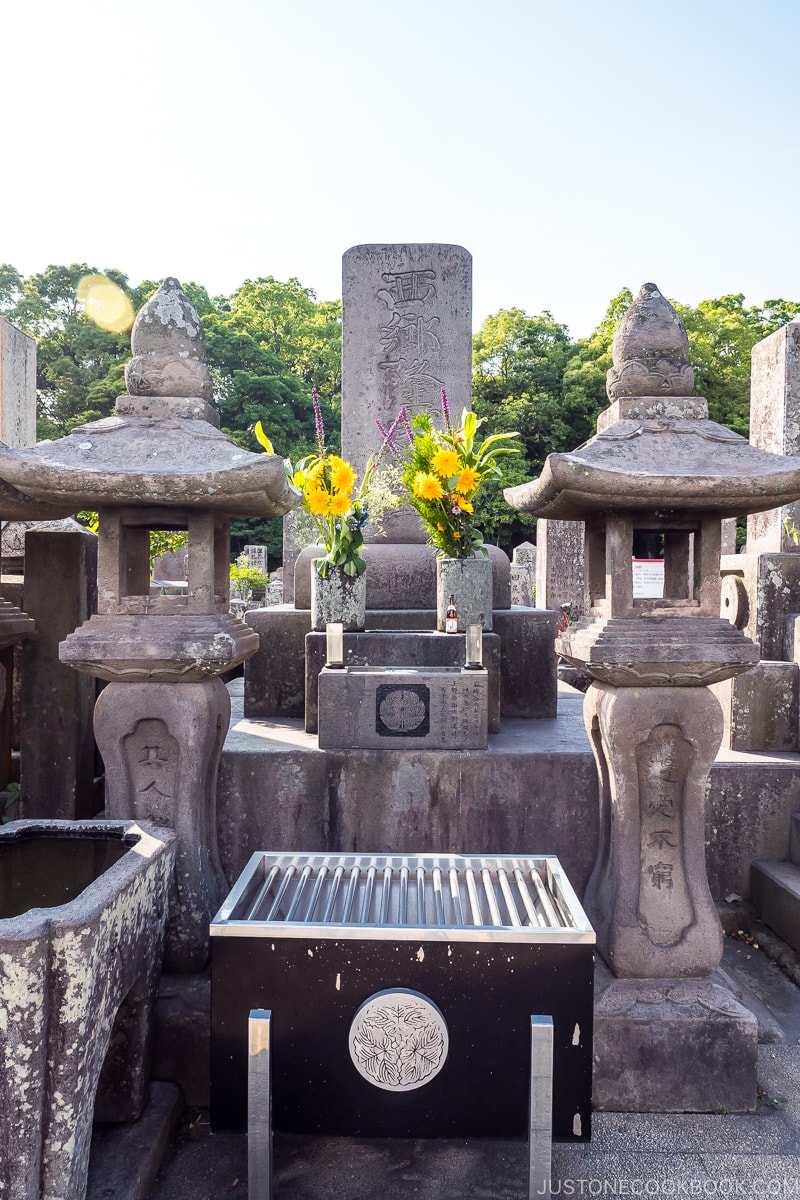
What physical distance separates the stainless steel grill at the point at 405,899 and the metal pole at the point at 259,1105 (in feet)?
0.87

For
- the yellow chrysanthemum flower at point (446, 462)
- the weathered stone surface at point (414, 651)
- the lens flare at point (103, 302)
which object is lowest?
the weathered stone surface at point (414, 651)

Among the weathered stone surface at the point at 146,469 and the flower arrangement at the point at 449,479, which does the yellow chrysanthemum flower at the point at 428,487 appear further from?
the weathered stone surface at the point at 146,469

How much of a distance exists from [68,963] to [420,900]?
122 cm

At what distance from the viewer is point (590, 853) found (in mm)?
3809

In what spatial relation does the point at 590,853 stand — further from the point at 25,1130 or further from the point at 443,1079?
the point at 25,1130

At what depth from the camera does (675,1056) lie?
299 centimetres

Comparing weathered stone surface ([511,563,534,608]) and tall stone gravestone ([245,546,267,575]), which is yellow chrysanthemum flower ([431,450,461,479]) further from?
tall stone gravestone ([245,546,267,575])

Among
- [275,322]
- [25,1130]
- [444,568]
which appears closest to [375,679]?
[444,568]

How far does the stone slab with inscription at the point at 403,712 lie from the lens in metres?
3.83

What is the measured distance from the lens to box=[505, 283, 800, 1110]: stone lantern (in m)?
3.01

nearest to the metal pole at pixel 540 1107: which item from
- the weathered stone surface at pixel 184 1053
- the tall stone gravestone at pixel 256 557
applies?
the weathered stone surface at pixel 184 1053

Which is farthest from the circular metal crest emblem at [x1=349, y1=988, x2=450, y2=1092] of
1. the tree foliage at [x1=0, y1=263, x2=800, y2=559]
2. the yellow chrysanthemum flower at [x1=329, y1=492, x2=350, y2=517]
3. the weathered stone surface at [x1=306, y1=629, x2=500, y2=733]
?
the tree foliage at [x1=0, y1=263, x2=800, y2=559]

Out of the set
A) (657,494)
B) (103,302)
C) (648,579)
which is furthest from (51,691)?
(103,302)

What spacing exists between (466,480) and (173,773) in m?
2.29
